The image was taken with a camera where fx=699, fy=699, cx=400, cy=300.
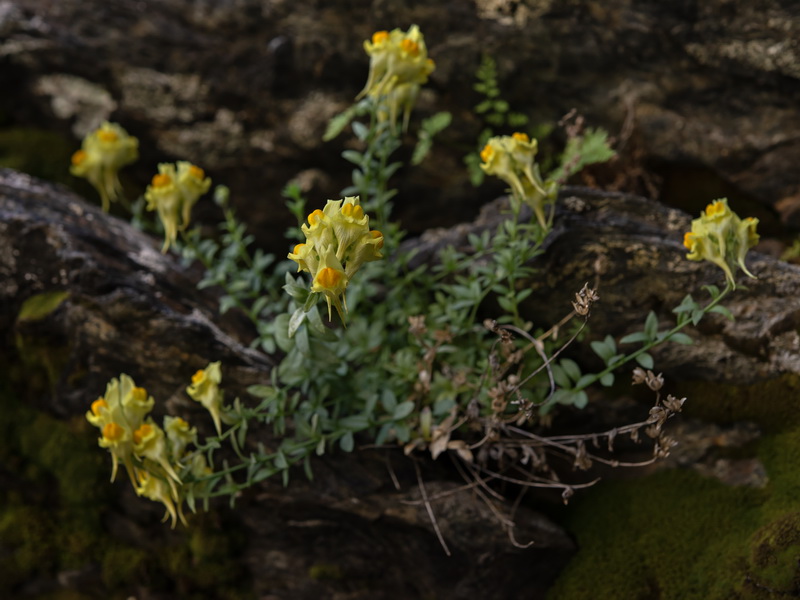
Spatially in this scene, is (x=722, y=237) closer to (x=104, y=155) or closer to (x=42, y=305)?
(x=42, y=305)

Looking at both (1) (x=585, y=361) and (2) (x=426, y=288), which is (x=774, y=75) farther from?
(2) (x=426, y=288)

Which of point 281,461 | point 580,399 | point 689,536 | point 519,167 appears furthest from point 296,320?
point 689,536

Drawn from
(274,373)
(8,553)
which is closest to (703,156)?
(274,373)

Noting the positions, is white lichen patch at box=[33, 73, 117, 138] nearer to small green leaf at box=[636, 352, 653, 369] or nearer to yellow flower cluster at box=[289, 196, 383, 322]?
yellow flower cluster at box=[289, 196, 383, 322]

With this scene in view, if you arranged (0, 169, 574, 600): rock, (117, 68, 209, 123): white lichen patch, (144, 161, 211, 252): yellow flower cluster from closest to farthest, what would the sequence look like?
(0, 169, 574, 600): rock
(144, 161, 211, 252): yellow flower cluster
(117, 68, 209, 123): white lichen patch

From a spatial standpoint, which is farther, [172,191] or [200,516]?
[200,516]

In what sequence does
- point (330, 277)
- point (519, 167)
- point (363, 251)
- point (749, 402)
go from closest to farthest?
point (330, 277) → point (363, 251) → point (519, 167) → point (749, 402)

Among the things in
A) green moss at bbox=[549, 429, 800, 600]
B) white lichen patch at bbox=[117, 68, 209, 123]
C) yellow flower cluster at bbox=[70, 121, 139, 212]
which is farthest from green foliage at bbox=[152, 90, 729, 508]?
white lichen patch at bbox=[117, 68, 209, 123]
